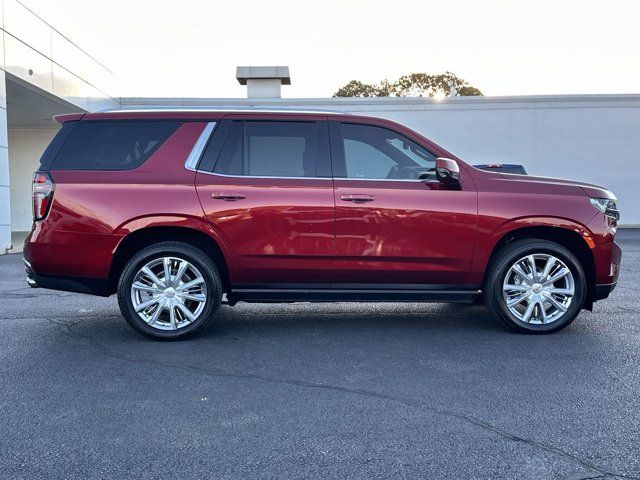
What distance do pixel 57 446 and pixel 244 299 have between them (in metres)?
2.55

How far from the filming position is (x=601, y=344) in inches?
209

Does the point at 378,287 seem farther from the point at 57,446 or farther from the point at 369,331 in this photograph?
the point at 57,446

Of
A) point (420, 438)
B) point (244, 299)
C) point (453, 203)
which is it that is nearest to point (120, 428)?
point (420, 438)

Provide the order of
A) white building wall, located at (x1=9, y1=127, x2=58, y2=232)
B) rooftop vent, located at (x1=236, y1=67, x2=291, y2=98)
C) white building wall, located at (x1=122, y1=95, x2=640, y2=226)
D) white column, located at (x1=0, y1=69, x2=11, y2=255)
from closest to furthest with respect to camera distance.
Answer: white column, located at (x1=0, y1=69, x2=11, y2=255) → white building wall, located at (x1=9, y1=127, x2=58, y2=232) → white building wall, located at (x1=122, y1=95, x2=640, y2=226) → rooftop vent, located at (x1=236, y1=67, x2=291, y2=98)

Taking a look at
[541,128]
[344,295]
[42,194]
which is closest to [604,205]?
[344,295]

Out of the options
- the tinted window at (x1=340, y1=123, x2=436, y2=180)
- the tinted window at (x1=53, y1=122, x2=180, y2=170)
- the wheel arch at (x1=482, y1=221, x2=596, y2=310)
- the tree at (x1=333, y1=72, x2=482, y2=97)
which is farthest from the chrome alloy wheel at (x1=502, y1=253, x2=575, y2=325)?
Result: the tree at (x1=333, y1=72, x2=482, y2=97)

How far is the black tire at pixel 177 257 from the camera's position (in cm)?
537

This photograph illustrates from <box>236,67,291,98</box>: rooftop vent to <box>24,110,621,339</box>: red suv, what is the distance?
20.9 m

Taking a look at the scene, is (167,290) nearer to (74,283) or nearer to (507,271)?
(74,283)

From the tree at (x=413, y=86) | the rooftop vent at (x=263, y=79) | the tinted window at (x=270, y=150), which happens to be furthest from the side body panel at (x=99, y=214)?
the tree at (x=413, y=86)

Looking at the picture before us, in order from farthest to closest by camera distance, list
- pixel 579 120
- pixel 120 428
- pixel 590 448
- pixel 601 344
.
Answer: pixel 579 120
pixel 601 344
pixel 120 428
pixel 590 448

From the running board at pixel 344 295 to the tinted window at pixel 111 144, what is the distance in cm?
149

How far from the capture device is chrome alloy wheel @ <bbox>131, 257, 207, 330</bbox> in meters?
5.40

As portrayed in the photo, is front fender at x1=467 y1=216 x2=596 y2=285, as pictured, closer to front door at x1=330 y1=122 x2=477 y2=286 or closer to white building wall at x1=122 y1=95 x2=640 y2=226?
front door at x1=330 y1=122 x2=477 y2=286
